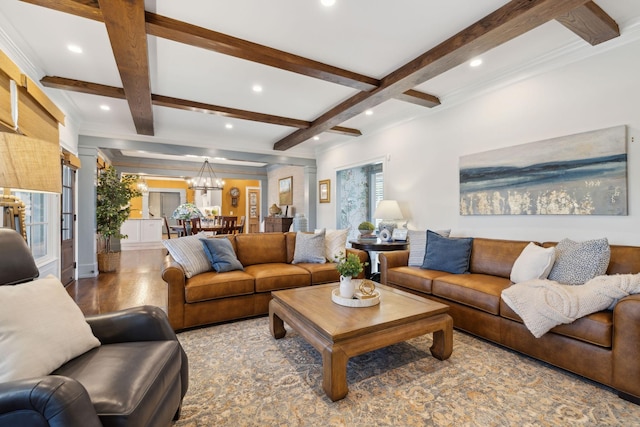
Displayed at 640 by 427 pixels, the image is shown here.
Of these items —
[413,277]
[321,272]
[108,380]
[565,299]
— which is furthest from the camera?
[321,272]

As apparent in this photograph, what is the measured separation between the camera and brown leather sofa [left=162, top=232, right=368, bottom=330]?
9.11ft

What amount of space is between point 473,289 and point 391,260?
1087mm

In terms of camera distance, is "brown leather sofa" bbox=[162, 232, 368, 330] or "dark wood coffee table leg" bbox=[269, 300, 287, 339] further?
"brown leather sofa" bbox=[162, 232, 368, 330]

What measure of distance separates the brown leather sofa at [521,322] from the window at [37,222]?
13.9ft

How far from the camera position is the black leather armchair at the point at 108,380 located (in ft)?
2.83

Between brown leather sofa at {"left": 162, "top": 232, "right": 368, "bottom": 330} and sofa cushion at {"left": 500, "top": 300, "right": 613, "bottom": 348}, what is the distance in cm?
208

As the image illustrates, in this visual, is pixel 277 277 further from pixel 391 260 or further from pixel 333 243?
pixel 391 260

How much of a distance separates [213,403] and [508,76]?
4.03 meters

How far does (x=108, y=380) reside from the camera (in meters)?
Answer: 1.16

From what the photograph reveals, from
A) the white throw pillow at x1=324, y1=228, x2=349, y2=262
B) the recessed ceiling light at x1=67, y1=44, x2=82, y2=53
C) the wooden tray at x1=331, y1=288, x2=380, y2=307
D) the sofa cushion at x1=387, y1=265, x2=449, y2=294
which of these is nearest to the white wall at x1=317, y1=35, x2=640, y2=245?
the sofa cushion at x1=387, y1=265, x2=449, y2=294

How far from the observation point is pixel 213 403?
1.76 metres

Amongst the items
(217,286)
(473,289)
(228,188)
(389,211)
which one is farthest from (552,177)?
(228,188)

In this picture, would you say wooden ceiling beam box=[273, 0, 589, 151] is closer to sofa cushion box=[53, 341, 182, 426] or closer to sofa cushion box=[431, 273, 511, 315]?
sofa cushion box=[431, 273, 511, 315]

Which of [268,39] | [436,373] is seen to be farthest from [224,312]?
[268,39]
